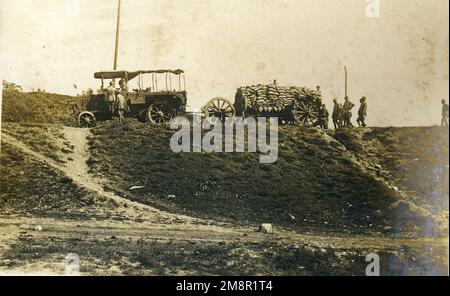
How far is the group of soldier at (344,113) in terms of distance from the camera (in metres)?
11.6

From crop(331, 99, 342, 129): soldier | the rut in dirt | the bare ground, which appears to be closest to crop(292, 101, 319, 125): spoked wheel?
crop(331, 99, 342, 129): soldier

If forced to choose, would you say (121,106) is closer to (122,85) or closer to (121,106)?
(121,106)

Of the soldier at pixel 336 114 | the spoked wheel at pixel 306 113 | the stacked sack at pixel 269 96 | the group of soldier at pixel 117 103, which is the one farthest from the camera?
the spoked wheel at pixel 306 113

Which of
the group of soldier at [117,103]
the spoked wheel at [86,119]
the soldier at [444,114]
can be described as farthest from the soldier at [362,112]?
the spoked wheel at [86,119]

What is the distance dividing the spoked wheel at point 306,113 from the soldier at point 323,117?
0.17 m

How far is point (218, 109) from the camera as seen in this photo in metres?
12.3

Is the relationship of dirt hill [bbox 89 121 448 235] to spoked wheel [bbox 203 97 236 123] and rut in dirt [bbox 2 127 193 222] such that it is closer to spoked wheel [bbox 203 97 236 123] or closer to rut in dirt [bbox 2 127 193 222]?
rut in dirt [bbox 2 127 193 222]

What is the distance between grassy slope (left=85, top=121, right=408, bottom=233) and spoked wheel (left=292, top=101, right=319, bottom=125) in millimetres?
1080

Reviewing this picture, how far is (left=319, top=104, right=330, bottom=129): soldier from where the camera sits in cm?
1237

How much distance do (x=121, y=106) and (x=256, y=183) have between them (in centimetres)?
473

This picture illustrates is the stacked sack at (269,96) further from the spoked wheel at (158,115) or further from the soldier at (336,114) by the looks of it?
the spoked wheel at (158,115)

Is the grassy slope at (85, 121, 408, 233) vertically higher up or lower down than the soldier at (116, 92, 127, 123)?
lower down

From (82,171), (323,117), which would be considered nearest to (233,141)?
(323,117)
